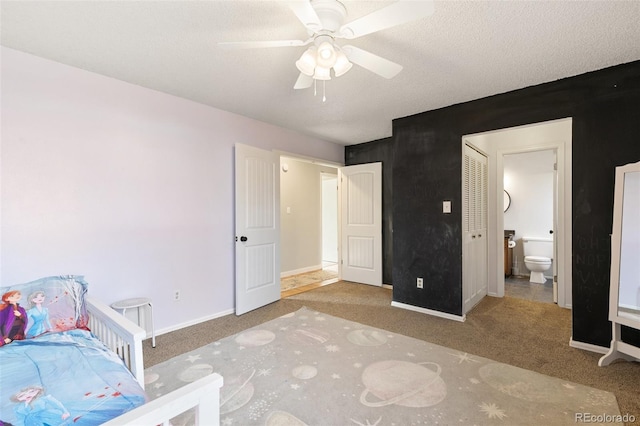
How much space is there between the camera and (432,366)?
222 cm

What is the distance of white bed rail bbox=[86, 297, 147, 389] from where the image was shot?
1.51m

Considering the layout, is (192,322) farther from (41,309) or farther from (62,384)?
(62,384)

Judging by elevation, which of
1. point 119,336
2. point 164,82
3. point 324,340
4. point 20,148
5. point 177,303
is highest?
point 164,82

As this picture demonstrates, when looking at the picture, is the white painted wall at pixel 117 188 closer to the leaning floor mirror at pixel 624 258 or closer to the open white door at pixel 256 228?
the open white door at pixel 256 228

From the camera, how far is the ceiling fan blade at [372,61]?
1636mm

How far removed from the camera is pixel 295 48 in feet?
6.91

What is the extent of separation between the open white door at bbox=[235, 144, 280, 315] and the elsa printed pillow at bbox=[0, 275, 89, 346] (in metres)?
1.66

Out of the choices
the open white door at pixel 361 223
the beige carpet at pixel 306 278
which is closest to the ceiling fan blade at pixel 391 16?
the open white door at pixel 361 223

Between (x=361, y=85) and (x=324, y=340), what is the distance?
2350 mm

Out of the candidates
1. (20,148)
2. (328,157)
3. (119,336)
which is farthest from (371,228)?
(20,148)

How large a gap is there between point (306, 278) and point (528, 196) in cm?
415

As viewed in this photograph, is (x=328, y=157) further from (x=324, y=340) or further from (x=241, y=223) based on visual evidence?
(x=324, y=340)

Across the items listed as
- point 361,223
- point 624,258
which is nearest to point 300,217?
point 361,223

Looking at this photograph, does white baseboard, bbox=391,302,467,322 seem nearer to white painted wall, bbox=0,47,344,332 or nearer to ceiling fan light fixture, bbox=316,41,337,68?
white painted wall, bbox=0,47,344,332
